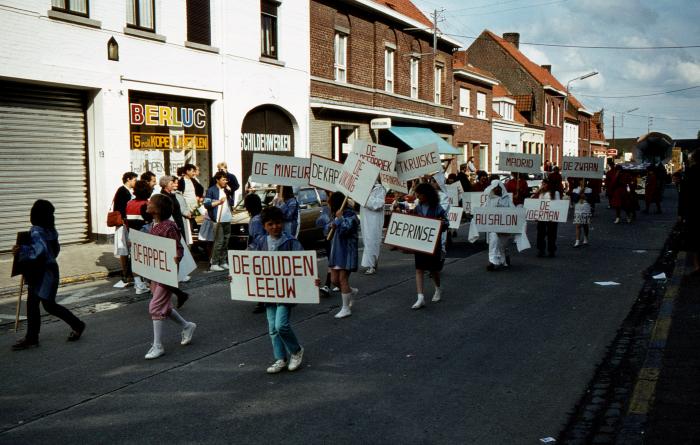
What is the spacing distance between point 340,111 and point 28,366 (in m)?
20.4

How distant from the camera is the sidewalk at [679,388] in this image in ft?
14.9

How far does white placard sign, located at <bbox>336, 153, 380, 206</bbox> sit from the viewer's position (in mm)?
9203

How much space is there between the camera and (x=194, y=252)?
15.0 metres

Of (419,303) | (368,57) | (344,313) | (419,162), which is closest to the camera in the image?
(344,313)

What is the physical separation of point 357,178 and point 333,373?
3.76 m

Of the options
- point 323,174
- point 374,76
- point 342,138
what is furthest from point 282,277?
point 374,76

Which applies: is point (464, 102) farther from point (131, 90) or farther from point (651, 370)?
point (651, 370)

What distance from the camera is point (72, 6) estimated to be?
50.7 feet

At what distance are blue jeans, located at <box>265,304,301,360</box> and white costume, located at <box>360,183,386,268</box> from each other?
548 cm

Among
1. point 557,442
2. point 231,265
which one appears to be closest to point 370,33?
point 231,265

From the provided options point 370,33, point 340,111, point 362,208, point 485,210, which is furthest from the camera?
point 370,33

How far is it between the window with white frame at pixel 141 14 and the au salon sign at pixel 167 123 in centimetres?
174

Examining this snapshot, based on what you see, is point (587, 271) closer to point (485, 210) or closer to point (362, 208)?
point (485, 210)

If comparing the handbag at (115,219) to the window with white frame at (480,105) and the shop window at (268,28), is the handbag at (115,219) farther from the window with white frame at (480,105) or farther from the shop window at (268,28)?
the window with white frame at (480,105)
